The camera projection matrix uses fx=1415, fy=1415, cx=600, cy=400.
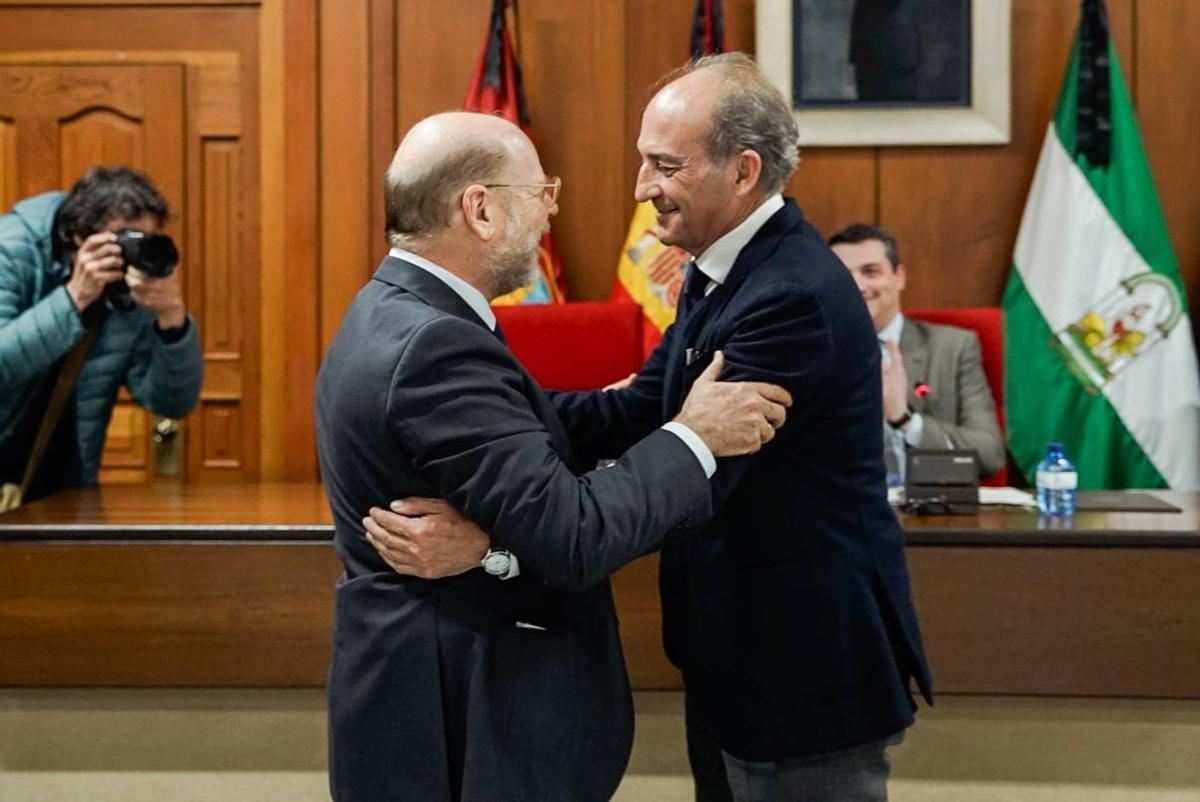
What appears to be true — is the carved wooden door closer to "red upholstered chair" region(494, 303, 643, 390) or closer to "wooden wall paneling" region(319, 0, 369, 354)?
"wooden wall paneling" region(319, 0, 369, 354)

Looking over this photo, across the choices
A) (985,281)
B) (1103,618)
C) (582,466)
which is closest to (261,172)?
(985,281)

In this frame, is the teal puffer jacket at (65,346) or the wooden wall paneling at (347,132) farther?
the wooden wall paneling at (347,132)

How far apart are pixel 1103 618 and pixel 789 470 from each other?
92 cm

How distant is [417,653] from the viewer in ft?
5.27

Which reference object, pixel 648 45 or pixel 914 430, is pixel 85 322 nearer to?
pixel 914 430

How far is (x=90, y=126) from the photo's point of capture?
15.8ft

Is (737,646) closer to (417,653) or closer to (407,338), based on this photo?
(417,653)

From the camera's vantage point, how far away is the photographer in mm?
3221

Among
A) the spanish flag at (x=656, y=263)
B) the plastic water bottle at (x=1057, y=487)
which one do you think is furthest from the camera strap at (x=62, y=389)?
Answer: the plastic water bottle at (x=1057, y=487)

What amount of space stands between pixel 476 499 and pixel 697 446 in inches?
10.8

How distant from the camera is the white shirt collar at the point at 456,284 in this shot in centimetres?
165

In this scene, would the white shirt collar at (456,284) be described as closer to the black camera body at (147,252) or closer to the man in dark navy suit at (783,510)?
the man in dark navy suit at (783,510)

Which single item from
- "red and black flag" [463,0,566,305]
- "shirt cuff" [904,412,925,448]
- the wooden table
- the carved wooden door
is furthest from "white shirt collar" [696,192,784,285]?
the carved wooden door

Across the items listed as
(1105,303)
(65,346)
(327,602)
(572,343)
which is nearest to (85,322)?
(65,346)
